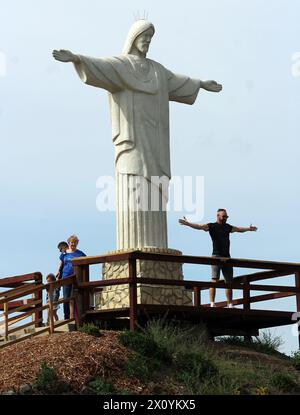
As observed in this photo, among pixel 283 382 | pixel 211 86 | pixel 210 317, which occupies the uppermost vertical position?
pixel 211 86

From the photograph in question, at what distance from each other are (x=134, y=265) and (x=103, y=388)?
11.0 ft

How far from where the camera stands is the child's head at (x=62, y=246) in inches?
990

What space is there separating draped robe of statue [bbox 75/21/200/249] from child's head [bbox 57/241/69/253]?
43.6 inches

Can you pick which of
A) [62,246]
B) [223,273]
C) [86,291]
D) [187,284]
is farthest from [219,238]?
[62,246]

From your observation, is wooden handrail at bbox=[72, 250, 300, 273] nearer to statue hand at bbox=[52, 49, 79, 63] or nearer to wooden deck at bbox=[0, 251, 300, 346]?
wooden deck at bbox=[0, 251, 300, 346]

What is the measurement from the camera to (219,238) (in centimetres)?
2478

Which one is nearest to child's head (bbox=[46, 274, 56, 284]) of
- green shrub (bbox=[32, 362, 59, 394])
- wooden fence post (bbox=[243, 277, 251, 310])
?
wooden fence post (bbox=[243, 277, 251, 310])

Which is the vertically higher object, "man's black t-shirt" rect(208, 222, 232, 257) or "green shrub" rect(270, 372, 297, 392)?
"man's black t-shirt" rect(208, 222, 232, 257)

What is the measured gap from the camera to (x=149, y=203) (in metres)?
25.1

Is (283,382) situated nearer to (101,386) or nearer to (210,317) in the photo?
(210,317)

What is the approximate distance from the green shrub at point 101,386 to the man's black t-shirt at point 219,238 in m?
5.17

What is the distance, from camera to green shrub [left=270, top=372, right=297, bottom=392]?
71.5 feet

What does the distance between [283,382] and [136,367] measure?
2.72m
